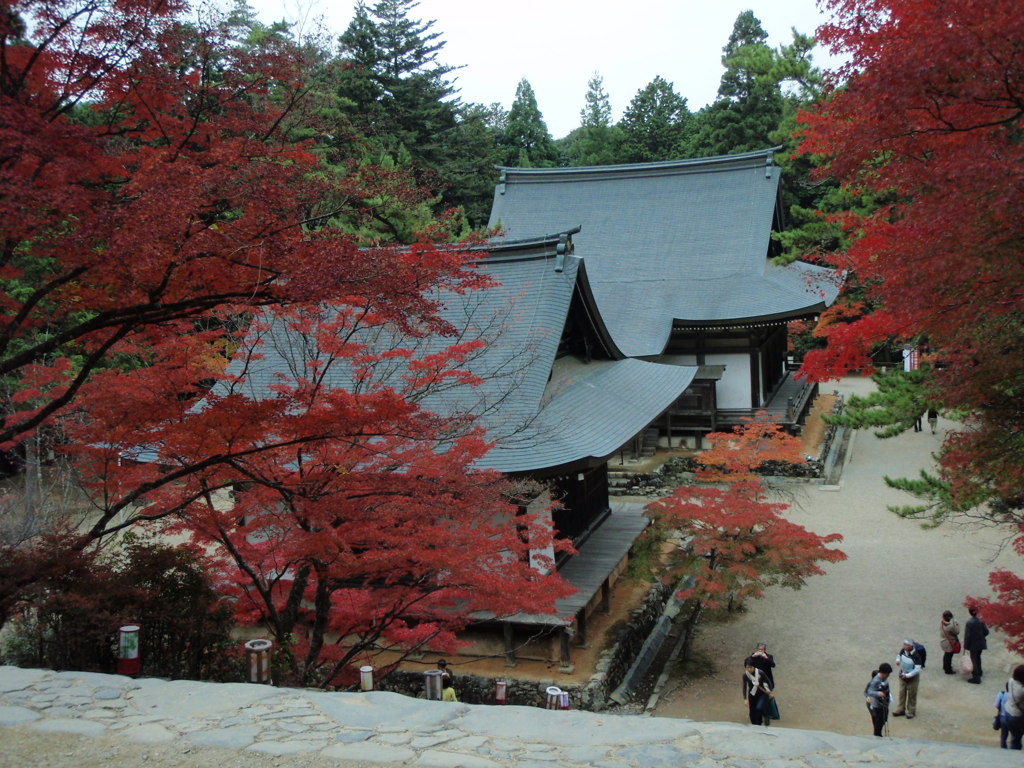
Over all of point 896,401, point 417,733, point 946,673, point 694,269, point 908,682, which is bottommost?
point 946,673

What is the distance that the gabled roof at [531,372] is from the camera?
9.85m

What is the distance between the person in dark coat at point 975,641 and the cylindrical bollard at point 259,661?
318 inches

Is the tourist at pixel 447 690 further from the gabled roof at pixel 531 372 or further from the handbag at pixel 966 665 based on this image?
the handbag at pixel 966 665

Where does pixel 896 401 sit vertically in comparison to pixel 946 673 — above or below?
above

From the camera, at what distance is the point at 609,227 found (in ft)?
86.6

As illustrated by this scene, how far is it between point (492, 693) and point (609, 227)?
19.9 meters

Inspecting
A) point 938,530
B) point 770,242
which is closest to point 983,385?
point 938,530

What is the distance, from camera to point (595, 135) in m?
44.8

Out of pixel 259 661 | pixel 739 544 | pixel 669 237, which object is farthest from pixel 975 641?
pixel 669 237

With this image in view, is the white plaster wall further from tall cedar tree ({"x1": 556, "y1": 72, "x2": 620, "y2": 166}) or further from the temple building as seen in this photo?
tall cedar tree ({"x1": 556, "y1": 72, "x2": 620, "y2": 166})

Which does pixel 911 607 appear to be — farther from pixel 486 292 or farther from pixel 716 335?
pixel 716 335

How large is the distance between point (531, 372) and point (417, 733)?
7.08 meters

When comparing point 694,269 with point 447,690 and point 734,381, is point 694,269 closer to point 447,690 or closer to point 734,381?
point 734,381

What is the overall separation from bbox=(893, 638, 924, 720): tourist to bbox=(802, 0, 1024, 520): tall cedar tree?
7.04 ft
